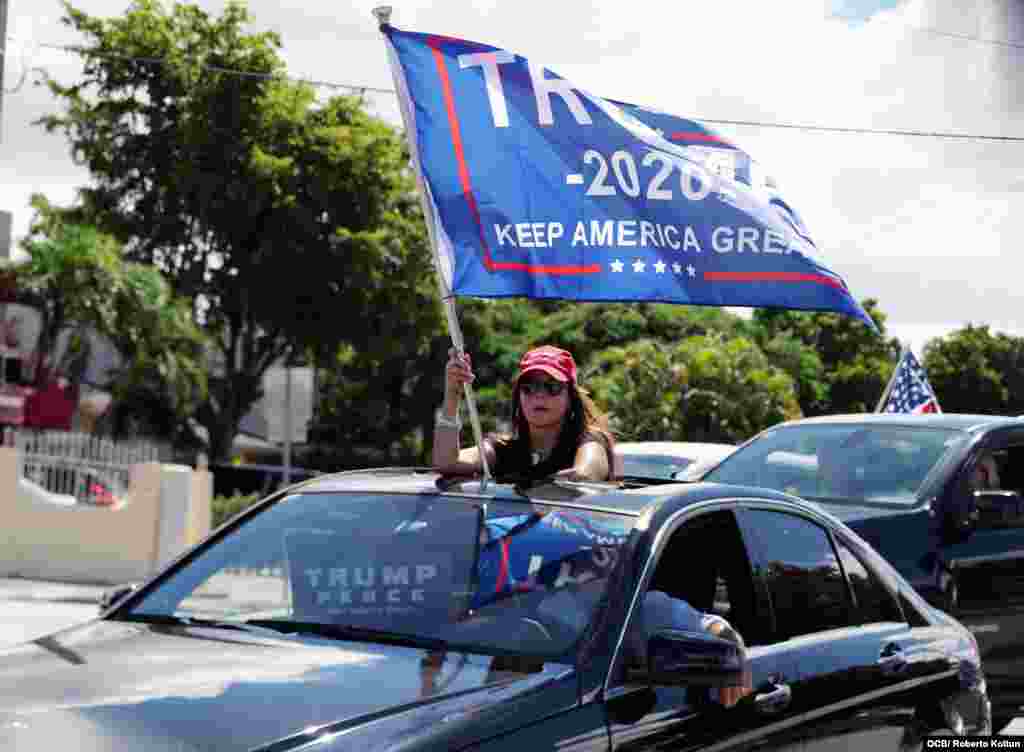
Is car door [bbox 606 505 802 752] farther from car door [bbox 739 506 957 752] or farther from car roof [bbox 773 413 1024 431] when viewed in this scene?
car roof [bbox 773 413 1024 431]

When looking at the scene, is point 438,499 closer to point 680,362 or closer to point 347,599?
point 347,599

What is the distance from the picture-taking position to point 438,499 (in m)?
4.65

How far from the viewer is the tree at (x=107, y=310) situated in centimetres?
3397

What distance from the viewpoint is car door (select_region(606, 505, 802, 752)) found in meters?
4.00

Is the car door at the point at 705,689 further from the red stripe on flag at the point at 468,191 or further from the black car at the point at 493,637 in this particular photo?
the red stripe on flag at the point at 468,191

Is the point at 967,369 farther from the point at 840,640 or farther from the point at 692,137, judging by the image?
the point at 840,640

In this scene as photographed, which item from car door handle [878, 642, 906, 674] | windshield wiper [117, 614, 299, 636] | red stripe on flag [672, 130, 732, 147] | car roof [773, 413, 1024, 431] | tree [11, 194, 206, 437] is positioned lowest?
car door handle [878, 642, 906, 674]

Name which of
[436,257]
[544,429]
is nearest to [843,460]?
[544,429]

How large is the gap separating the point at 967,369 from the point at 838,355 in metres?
8.17

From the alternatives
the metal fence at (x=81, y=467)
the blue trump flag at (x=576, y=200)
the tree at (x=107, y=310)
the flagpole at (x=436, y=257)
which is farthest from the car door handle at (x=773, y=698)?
the tree at (x=107, y=310)

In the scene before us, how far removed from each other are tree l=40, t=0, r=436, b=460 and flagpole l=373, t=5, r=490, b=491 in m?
35.2

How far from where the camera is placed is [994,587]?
8.06 metres

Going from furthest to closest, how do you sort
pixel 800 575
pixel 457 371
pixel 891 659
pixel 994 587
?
pixel 994 587, pixel 457 371, pixel 891 659, pixel 800 575

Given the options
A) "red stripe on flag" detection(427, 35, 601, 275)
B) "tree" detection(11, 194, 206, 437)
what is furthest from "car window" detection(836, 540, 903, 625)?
"tree" detection(11, 194, 206, 437)
